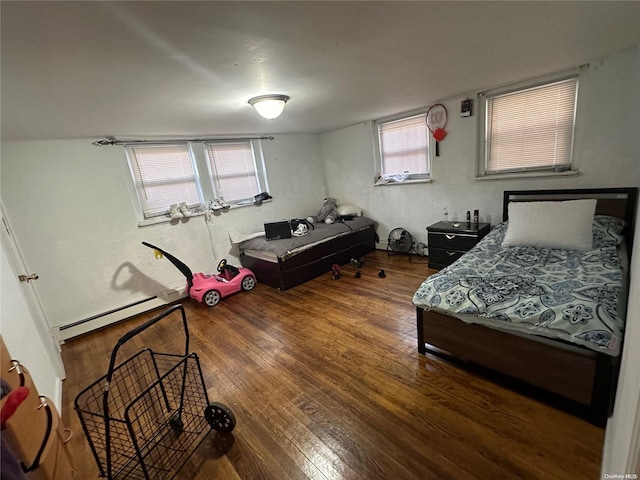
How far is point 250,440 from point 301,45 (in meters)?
2.24

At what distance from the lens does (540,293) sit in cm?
167

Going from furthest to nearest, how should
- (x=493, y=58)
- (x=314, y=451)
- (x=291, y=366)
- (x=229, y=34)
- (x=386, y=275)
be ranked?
(x=386, y=275) < (x=291, y=366) < (x=493, y=58) < (x=314, y=451) < (x=229, y=34)

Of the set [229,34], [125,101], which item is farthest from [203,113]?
[229,34]

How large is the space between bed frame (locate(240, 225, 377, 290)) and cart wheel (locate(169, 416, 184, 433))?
6.58 feet

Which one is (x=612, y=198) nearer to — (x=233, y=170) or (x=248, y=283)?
(x=248, y=283)

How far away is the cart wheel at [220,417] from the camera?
63.3 inches

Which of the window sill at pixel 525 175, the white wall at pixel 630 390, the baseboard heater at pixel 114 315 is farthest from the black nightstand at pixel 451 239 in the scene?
the baseboard heater at pixel 114 315

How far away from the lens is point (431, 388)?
180 cm

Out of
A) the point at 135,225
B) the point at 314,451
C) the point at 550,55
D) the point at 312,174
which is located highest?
the point at 550,55

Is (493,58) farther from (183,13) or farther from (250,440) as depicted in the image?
(250,440)

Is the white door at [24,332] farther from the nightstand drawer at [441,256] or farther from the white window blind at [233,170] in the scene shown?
the nightstand drawer at [441,256]

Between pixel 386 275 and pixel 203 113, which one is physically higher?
pixel 203 113

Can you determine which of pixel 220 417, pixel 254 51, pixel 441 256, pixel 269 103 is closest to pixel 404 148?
pixel 441 256

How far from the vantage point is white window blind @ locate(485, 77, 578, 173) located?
9.02 feet
